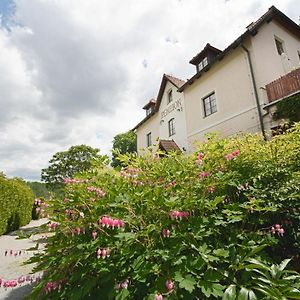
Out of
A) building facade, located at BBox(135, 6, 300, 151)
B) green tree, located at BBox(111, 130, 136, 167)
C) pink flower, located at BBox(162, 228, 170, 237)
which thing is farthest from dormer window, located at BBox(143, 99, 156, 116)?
green tree, located at BBox(111, 130, 136, 167)

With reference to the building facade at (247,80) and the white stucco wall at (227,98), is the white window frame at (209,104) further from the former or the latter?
the white stucco wall at (227,98)

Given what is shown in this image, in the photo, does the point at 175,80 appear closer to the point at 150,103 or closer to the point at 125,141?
the point at 150,103

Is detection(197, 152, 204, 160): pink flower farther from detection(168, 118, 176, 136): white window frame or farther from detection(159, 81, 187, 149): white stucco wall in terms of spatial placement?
detection(168, 118, 176, 136): white window frame

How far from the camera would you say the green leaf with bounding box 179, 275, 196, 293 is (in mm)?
1605

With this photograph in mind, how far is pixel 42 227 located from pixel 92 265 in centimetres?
81

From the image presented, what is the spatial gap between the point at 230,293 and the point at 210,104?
486 inches

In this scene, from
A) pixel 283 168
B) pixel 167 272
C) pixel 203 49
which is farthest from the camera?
pixel 203 49

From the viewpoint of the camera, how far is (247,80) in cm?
1073

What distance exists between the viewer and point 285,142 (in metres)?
A: 3.70

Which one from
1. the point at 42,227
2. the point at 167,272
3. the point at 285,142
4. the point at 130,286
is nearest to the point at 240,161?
the point at 285,142

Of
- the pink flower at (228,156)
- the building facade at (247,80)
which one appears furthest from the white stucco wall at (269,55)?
the pink flower at (228,156)

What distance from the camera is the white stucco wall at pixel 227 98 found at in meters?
10.6

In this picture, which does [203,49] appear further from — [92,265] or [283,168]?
[92,265]

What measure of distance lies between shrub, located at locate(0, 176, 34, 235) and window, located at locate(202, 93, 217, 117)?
11475 millimetres
